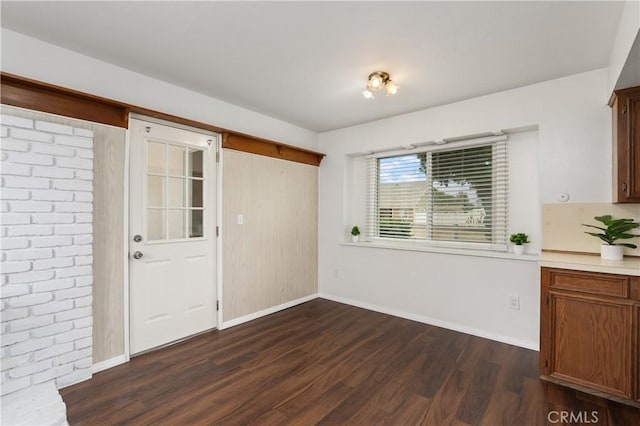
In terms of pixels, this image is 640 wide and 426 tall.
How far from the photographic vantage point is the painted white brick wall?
1.89 m

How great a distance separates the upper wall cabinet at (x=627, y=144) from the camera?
216 centimetres

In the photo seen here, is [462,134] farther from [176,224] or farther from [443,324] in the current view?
[176,224]

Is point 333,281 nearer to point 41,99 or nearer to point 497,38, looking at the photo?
point 497,38

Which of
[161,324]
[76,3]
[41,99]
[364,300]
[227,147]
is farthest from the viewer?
[364,300]

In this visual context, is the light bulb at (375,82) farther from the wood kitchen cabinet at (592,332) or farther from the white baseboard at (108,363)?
the white baseboard at (108,363)

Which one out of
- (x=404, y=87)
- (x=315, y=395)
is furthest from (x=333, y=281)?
(x=404, y=87)

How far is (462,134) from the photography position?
320 cm

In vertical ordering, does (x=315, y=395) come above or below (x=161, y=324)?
below

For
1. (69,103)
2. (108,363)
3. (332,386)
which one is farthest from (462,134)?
(108,363)

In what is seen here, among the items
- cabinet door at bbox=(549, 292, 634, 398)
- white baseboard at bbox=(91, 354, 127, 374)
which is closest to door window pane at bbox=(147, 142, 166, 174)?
white baseboard at bbox=(91, 354, 127, 374)

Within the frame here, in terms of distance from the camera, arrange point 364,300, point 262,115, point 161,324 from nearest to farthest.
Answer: point 161,324
point 262,115
point 364,300

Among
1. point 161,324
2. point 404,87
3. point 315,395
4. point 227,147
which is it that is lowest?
point 315,395

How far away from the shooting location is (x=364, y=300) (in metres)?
4.00

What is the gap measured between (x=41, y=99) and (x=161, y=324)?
6.67 feet
